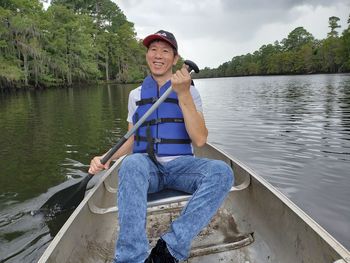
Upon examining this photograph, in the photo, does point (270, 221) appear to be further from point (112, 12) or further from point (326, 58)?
point (326, 58)

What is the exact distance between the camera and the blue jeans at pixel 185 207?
233 cm

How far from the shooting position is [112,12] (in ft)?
222

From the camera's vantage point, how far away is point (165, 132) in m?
3.25

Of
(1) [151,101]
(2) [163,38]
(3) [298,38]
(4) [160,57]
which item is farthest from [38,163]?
(3) [298,38]

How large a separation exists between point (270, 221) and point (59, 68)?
42.9 m

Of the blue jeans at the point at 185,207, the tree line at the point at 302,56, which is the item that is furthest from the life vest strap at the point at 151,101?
the tree line at the point at 302,56

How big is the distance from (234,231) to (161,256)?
1.49 m

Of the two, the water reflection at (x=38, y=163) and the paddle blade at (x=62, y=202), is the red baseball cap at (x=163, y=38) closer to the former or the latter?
the paddle blade at (x=62, y=202)

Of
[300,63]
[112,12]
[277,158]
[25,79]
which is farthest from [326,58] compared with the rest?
[277,158]

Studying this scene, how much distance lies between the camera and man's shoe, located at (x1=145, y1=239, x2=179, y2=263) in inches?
95.9

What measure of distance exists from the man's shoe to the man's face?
1624 mm

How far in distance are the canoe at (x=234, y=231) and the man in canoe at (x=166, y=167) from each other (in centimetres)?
33

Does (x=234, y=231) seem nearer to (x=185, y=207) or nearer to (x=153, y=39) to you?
(x=185, y=207)

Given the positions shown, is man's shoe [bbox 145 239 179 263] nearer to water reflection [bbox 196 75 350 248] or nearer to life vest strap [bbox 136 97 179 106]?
life vest strap [bbox 136 97 179 106]
